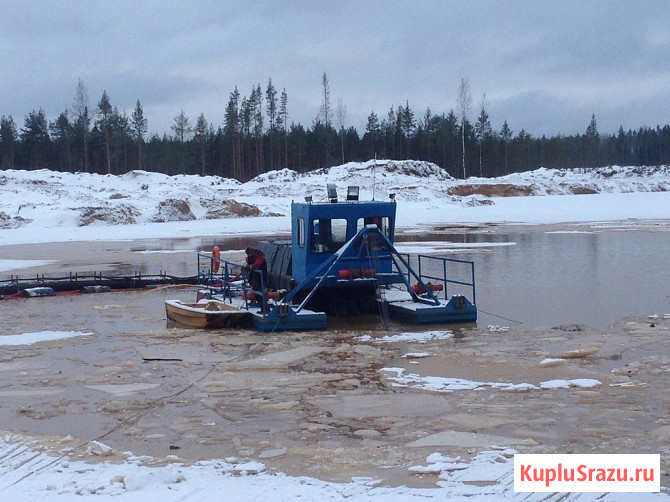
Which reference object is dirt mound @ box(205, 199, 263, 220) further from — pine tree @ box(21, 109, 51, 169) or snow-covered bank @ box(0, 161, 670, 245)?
pine tree @ box(21, 109, 51, 169)

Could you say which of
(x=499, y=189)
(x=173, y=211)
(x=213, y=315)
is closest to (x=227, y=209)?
(x=173, y=211)

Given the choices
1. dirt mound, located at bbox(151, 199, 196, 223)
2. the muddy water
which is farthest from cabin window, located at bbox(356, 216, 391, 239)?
dirt mound, located at bbox(151, 199, 196, 223)

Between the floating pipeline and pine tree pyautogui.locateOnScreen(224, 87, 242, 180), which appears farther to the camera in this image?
pine tree pyautogui.locateOnScreen(224, 87, 242, 180)

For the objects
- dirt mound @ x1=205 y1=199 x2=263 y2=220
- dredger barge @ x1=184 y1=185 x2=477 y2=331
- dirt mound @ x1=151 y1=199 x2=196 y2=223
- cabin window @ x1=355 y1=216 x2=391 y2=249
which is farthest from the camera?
dirt mound @ x1=205 y1=199 x2=263 y2=220

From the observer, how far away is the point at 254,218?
186 feet

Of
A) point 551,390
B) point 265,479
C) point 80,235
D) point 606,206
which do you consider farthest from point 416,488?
point 606,206

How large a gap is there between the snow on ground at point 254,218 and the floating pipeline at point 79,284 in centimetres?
657

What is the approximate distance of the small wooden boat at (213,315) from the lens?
15.8 m

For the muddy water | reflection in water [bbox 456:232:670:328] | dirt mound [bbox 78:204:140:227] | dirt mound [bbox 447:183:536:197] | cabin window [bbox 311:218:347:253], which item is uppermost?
dirt mound [bbox 447:183:536:197]

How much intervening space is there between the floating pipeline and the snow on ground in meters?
6.57

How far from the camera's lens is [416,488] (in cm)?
Result: 662

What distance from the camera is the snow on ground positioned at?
668 centimetres

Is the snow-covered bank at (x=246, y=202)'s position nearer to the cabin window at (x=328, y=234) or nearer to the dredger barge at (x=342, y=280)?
the dredger barge at (x=342, y=280)

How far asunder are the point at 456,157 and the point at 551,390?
316 feet
